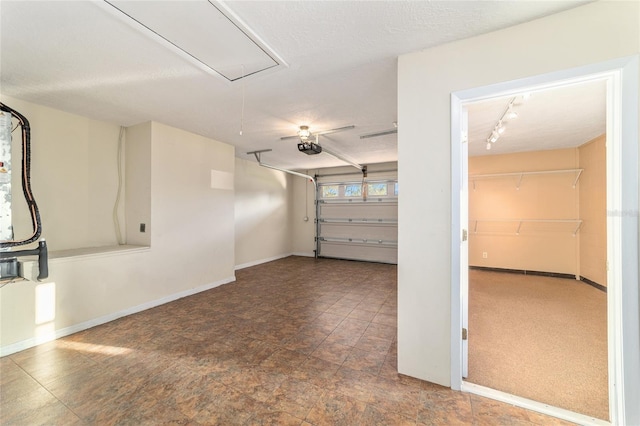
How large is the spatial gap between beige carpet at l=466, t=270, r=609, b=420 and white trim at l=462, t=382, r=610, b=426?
77 millimetres

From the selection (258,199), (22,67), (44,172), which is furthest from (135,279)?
(258,199)

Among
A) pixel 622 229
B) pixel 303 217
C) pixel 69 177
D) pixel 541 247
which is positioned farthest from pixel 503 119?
pixel 69 177

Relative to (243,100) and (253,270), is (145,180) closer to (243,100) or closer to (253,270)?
(243,100)

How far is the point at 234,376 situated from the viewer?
72.1 inches

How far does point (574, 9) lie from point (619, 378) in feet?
6.90

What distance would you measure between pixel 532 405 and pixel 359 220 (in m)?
5.15

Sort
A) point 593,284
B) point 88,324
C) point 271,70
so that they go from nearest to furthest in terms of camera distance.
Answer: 1. point 271,70
2. point 88,324
3. point 593,284

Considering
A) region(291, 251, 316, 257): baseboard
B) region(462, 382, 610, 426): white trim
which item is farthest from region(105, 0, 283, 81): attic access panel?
region(291, 251, 316, 257): baseboard

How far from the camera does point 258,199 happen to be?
6.15 meters

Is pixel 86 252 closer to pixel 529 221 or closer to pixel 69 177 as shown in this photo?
pixel 69 177

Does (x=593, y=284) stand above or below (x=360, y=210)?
below

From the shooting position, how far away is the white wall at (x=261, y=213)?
562 centimetres

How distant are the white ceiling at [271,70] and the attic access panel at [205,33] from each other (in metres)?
0.03

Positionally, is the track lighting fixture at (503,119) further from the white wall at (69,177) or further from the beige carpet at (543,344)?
the white wall at (69,177)
